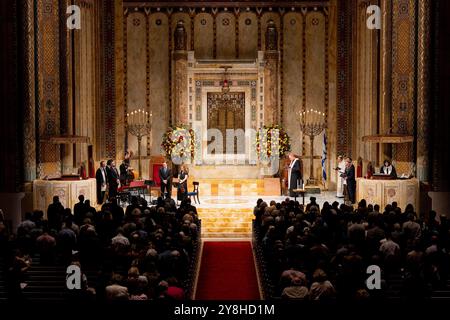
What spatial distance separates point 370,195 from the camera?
19672 mm

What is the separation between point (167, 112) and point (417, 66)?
11.2m

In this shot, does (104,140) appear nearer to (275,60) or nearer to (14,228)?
(275,60)

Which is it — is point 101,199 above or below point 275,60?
below

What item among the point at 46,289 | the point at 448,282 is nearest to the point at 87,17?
the point at 46,289

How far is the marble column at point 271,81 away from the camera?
2712 centimetres

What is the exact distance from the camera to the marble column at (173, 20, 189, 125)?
89.4ft

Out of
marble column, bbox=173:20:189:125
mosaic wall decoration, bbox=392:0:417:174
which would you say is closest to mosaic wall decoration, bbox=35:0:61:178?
marble column, bbox=173:20:189:125

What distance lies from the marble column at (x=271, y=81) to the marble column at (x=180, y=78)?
317 centimetres

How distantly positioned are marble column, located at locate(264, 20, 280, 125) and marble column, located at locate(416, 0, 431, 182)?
785 cm

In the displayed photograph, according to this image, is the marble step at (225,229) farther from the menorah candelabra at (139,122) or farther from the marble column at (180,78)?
the menorah candelabra at (139,122)

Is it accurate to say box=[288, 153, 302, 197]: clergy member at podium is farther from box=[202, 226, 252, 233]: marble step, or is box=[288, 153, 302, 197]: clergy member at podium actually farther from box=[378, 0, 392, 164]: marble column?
box=[202, 226, 252, 233]: marble step

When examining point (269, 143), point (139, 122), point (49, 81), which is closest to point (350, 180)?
point (269, 143)

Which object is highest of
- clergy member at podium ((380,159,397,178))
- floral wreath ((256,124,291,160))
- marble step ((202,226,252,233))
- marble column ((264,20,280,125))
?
marble column ((264,20,280,125))

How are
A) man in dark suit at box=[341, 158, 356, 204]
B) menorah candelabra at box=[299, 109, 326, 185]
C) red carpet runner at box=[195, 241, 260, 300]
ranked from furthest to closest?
1. menorah candelabra at box=[299, 109, 326, 185]
2. man in dark suit at box=[341, 158, 356, 204]
3. red carpet runner at box=[195, 241, 260, 300]
